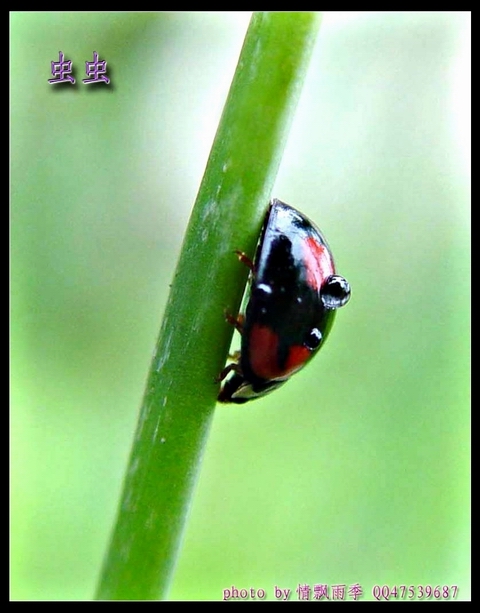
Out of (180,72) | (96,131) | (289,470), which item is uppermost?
(180,72)

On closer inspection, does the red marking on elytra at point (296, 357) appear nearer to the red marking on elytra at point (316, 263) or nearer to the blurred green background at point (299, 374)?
the red marking on elytra at point (316, 263)

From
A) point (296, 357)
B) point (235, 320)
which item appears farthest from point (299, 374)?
point (235, 320)

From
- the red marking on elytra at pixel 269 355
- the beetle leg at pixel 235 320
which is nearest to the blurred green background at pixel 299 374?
the red marking on elytra at pixel 269 355

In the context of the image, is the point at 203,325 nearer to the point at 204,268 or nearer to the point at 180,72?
the point at 204,268

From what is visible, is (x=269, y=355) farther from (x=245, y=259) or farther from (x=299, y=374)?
(x=299, y=374)

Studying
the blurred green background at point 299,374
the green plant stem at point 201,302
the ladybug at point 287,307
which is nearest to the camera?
the green plant stem at point 201,302

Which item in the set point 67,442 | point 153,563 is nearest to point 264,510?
point 67,442
